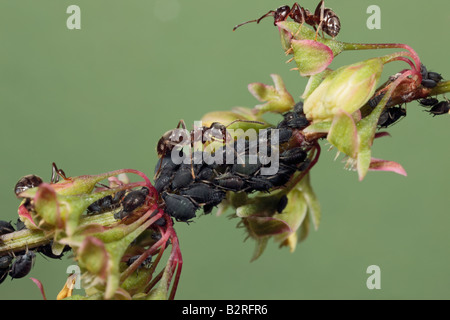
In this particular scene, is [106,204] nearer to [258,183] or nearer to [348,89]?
[258,183]

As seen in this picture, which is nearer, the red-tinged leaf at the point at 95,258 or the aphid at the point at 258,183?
the red-tinged leaf at the point at 95,258

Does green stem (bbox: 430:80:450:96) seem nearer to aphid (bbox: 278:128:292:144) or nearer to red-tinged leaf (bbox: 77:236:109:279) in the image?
aphid (bbox: 278:128:292:144)

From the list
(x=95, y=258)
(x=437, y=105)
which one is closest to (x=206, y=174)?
(x=95, y=258)

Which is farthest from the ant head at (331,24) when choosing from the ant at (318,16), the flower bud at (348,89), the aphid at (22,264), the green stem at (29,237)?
the aphid at (22,264)

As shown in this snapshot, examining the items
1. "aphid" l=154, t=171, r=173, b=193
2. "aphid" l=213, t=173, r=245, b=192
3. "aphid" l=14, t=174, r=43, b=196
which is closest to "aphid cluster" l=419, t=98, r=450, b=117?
"aphid" l=213, t=173, r=245, b=192

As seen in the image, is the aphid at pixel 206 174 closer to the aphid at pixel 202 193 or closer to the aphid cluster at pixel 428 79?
the aphid at pixel 202 193

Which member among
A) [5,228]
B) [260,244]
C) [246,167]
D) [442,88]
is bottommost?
[260,244]
